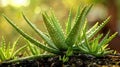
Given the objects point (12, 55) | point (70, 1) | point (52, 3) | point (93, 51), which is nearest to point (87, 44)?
point (93, 51)

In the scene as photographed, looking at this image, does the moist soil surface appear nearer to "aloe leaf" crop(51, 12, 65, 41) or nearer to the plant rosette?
the plant rosette

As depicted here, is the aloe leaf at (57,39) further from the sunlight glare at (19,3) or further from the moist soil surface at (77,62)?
the sunlight glare at (19,3)

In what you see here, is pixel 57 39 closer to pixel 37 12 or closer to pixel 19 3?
pixel 19 3

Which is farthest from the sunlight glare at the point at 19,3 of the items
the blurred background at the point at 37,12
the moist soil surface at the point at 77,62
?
the moist soil surface at the point at 77,62

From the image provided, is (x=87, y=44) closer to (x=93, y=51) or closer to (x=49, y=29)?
(x=93, y=51)

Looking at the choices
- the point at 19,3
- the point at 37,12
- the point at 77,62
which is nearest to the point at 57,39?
the point at 77,62

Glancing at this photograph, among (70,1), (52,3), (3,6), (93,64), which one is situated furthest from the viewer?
(52,3)

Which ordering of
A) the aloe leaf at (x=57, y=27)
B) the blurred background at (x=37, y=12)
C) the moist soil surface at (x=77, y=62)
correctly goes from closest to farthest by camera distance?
the moist soil surface at (x=77, y=62) → the aloe leaf at (x=57, y=27) → the blurred background at (x=37, y=12)

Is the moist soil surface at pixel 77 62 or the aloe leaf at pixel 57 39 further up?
the aloe leaf at pixel 57 39
